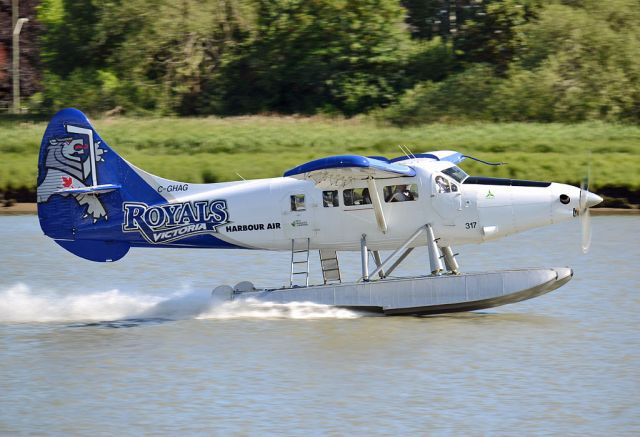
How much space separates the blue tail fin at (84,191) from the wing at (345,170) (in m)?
2.41

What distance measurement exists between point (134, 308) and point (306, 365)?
4.03 m

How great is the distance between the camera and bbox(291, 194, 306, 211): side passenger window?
575 inches

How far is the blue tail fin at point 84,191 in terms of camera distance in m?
14.9

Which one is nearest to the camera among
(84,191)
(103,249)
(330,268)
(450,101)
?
(84,191)

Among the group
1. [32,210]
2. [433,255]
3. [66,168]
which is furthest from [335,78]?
[433,255]

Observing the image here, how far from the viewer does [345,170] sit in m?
13.6

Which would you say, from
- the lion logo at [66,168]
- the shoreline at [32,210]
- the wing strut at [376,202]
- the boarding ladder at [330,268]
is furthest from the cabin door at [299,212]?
the shoreline at [32,210]

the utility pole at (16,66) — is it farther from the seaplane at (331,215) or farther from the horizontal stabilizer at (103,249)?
the horizontal stabilizer at (103,249)

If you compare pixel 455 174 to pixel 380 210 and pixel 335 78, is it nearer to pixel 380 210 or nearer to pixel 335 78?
pixel 380 210

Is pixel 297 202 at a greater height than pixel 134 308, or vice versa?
pixel 297 202

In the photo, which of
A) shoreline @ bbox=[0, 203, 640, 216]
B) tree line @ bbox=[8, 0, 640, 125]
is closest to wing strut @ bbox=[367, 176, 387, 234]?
shoreline @ bbox=[0, 203, 640, 216]

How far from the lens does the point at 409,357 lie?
500 inches

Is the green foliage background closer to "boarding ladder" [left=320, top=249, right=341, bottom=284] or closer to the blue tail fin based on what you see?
the blue tail fin

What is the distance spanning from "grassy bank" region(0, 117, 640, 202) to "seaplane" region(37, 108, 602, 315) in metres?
12.5
